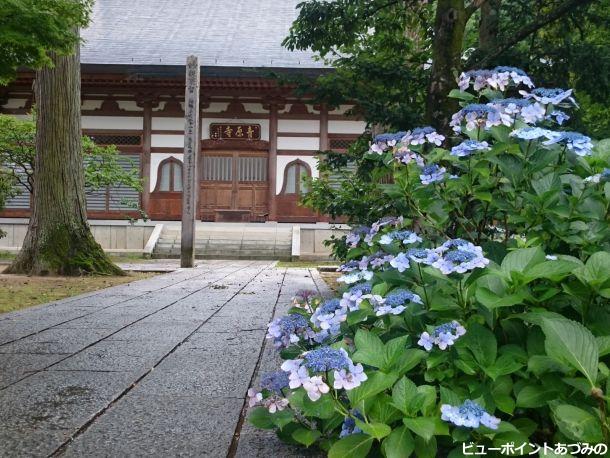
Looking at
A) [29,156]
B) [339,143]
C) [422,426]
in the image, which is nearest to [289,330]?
[422,426]

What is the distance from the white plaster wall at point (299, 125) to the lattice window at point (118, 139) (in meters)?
4.14

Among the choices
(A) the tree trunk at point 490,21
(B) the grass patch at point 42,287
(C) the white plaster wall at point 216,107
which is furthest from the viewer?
(C) the white plaster wall at point 216,107

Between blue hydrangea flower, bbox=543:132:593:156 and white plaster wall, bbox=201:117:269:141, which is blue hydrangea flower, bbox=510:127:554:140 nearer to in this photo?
blue hydrangea flower, bbox=543:132:593:156

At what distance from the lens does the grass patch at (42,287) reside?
494 cm

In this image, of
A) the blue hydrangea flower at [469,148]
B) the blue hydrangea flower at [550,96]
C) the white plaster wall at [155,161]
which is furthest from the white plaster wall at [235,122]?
the blue hydrangea flower at [469,148]

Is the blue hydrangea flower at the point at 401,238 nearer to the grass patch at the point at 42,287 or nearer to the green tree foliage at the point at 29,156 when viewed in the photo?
the grass patch at the point at 42,287

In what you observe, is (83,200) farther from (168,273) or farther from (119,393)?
(119,393)

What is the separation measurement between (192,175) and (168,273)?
2.41 m

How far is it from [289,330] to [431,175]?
2.09 ft

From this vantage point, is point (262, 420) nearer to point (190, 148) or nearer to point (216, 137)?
point (190, 148)

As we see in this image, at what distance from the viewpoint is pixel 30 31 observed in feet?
9.07

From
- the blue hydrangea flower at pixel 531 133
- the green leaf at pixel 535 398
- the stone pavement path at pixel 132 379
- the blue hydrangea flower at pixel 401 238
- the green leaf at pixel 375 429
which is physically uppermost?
the blue hydrangea flower at pixel 531 133

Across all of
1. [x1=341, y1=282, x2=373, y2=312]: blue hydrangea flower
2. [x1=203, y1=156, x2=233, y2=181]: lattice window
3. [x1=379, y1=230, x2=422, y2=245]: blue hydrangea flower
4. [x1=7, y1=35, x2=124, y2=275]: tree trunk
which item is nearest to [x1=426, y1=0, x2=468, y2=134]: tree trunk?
[x1=379, y1=230, x2=422, y2=245]: blue hydrangea flower

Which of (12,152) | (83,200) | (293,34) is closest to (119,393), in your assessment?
(293,34)
